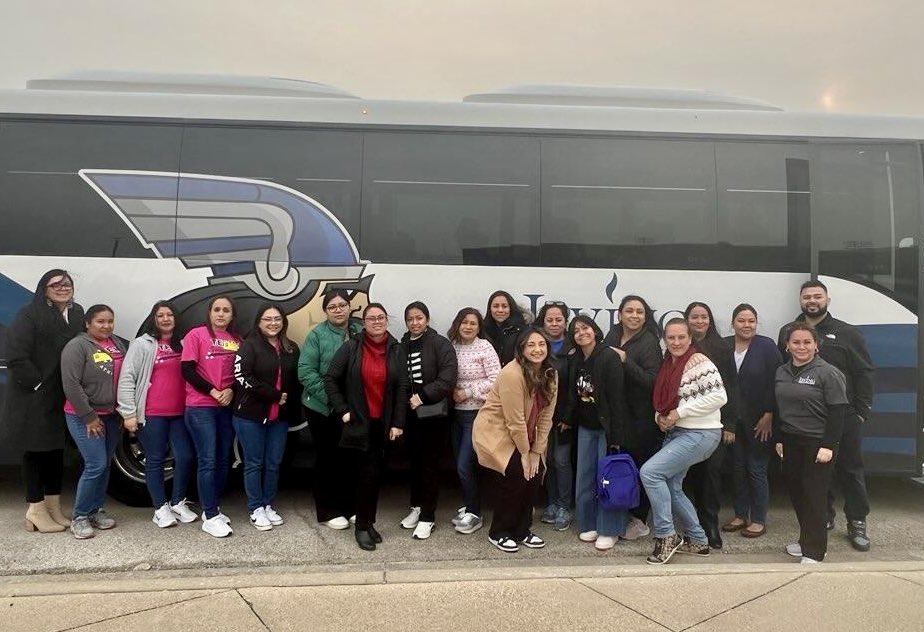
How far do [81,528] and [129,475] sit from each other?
28.3 inches

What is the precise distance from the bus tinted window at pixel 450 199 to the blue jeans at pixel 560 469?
60.4 inches

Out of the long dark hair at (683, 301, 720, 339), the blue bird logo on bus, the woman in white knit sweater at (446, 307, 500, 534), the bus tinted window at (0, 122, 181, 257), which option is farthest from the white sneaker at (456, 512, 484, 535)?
the bus tinted window at (0, 122, 181, 257)

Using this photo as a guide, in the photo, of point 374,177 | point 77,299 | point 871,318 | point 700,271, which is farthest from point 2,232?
point 871,318

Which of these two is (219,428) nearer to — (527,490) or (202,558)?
(202,558)

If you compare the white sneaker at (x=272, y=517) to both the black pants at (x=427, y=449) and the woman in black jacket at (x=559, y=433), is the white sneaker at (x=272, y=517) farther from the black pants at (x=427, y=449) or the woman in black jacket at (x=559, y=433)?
the woman in black jacket at (x=559, y=433)

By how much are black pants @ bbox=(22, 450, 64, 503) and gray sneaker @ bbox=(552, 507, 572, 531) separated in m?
4.02

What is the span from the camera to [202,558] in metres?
4.31

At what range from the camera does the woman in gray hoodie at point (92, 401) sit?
14.4 ft

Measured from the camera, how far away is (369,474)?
14.8 ft

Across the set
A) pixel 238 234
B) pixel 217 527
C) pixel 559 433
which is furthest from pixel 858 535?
pixel 238 234

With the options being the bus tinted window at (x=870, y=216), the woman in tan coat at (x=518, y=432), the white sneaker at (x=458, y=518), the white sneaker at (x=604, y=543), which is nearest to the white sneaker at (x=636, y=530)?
the white sneaker at (x=604, y=543)

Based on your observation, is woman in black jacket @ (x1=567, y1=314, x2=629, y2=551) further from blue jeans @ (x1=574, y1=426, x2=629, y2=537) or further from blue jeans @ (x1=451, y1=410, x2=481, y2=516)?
blue jeans @ (x1=451, y1=410, x2=481, y2=516)

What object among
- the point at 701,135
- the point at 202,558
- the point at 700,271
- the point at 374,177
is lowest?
the point at 202,558

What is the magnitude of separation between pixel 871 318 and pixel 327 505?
5002 mm
